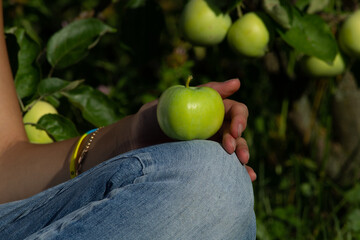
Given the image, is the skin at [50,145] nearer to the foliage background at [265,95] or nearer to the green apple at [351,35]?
the foliage background at [265,95]

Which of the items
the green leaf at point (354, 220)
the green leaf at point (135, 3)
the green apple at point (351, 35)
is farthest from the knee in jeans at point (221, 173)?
the green leaf at point (354, 220)

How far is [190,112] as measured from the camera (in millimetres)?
965

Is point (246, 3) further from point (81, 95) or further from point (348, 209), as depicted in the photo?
point (348, 209)

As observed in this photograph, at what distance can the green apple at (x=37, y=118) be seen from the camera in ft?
4.49

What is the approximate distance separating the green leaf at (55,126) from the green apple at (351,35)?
2.50ft

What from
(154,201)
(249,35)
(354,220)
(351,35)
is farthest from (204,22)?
(354,220)

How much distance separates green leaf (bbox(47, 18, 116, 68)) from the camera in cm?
147

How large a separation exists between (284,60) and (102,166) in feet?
3.25

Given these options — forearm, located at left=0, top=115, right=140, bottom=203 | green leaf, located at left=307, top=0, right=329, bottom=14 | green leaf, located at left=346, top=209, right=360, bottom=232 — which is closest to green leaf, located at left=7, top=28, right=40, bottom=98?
forearm, located at left=0, top=115, right=140, bottom=203

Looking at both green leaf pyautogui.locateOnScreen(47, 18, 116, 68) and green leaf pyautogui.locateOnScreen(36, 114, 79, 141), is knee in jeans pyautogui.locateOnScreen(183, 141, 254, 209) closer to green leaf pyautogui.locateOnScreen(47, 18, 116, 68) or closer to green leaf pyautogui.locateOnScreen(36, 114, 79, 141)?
green leaf pyautogui.locateOnScreen(36, 114, 79, 141)

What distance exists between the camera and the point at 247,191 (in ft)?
3.05

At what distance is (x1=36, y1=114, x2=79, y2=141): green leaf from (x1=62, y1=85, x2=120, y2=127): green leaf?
7 centimetres

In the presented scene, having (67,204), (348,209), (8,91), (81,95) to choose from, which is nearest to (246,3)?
(81,95)

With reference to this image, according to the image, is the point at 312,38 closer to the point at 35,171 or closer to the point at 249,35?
the point at 249,35
